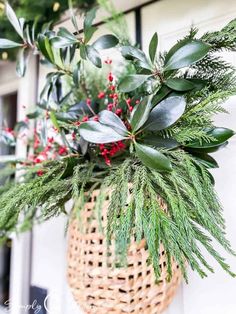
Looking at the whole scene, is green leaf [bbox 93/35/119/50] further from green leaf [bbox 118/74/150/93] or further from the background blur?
the background blur

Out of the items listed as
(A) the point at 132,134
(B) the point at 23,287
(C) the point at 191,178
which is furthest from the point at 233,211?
(B) the point at 23,287

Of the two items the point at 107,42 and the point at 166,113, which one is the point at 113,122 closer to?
the point at 166,113

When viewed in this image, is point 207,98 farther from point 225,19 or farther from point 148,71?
point 225,19

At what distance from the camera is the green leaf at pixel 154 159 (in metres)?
0.41

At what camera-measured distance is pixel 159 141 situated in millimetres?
487

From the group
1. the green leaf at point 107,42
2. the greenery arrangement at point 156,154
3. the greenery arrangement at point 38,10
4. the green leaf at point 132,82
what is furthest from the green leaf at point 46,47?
the greenery arrangement at point 38,10

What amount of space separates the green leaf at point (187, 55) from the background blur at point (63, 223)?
0.30 metres

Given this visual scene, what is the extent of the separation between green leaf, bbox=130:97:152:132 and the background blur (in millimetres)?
365

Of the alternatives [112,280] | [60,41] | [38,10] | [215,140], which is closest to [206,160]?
[215,140]

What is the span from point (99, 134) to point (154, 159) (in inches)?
4.5

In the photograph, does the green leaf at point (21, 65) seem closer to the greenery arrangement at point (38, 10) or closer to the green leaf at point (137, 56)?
the greenery arrangement at point (38, 10)

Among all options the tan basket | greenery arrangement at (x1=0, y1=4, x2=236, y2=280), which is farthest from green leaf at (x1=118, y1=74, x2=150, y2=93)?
the tan basket

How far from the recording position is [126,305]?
1.68 ft

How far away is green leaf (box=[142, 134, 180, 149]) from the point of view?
18.8 inches
